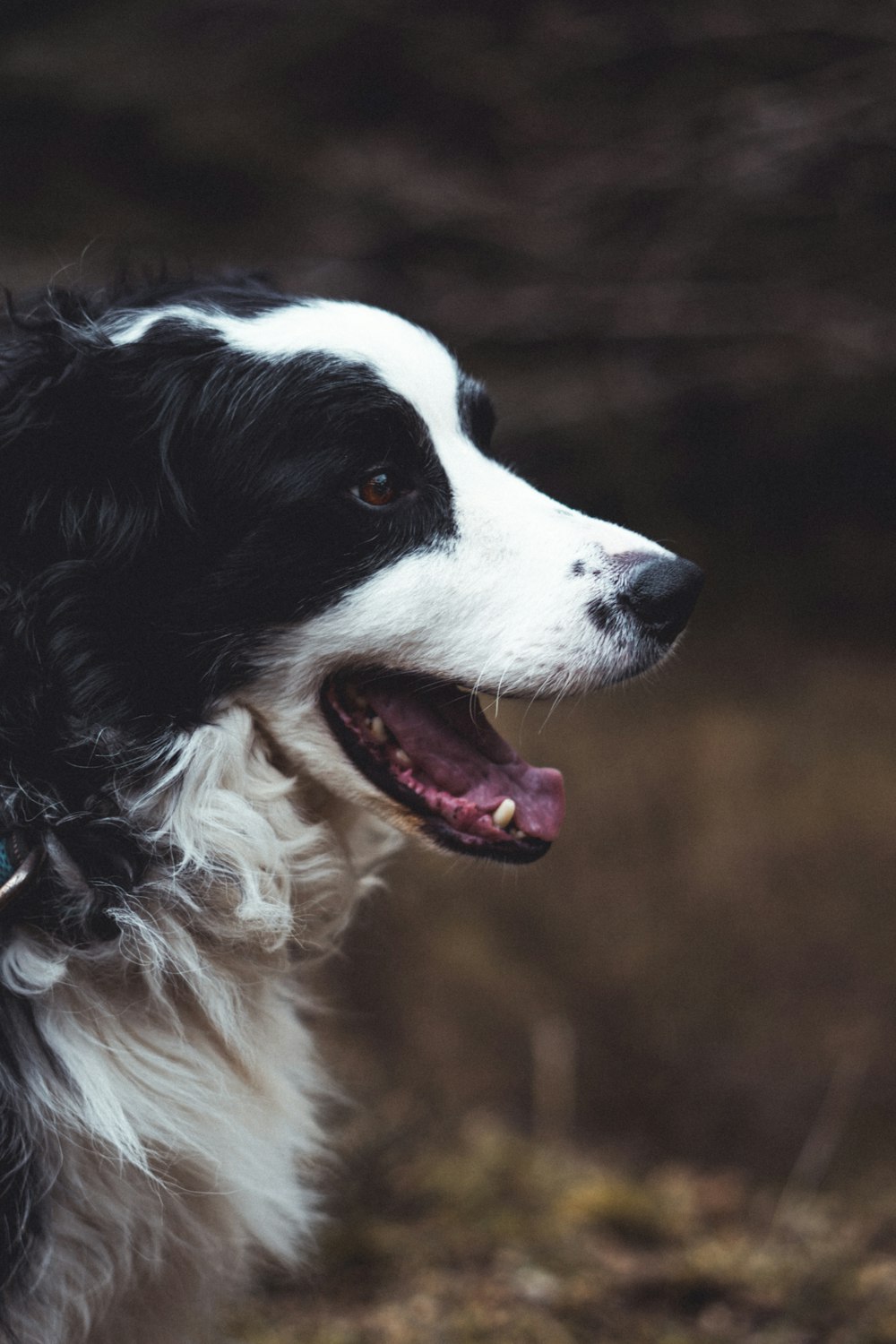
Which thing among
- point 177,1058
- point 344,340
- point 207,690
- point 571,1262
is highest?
point 344,340

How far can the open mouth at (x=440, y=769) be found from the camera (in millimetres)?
1837

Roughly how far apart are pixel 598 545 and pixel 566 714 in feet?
8.77

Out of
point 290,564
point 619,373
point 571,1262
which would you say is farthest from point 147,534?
point 619,373

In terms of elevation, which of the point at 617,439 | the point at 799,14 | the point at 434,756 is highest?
the point at 799,14

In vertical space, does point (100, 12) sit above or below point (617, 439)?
above

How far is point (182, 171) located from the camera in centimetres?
424

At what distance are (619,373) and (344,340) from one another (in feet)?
8.20

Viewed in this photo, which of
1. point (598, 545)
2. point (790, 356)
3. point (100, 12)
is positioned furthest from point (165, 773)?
point (100, 12)

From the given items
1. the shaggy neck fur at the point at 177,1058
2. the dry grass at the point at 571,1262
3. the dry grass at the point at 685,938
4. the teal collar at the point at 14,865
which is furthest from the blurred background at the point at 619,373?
the teal collar at the point at 14,865

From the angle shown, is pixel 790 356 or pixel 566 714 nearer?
pixel 790 356

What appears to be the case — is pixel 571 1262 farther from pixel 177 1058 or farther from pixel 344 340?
pixel 344 340

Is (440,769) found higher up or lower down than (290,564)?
lower down

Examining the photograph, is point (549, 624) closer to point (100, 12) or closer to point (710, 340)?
point (710, 340)

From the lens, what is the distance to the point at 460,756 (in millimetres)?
1899
